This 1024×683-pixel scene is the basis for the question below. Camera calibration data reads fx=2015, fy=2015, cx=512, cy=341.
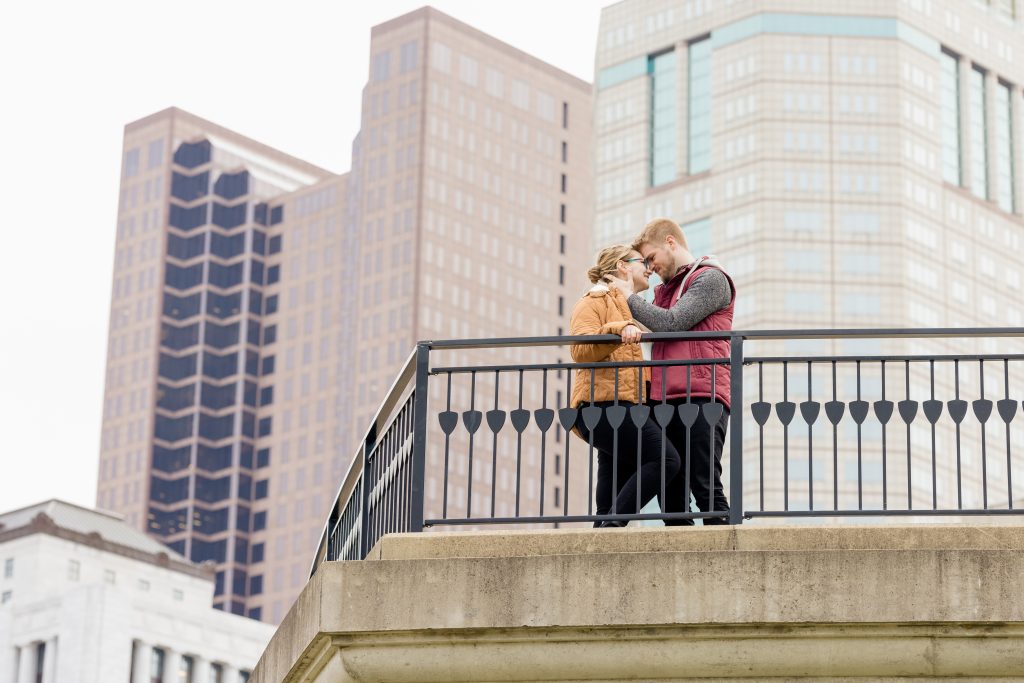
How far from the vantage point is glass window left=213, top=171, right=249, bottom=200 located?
575 ft

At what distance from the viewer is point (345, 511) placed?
39.4 feet

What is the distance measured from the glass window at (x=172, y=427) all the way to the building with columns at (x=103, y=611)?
165 ft

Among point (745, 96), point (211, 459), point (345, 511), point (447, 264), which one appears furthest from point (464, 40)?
point (345, 511)

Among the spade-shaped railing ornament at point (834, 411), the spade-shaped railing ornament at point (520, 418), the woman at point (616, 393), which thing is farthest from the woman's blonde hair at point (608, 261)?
the spade-shaped railing ornament at point (834, 411)

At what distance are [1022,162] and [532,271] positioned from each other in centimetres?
3819

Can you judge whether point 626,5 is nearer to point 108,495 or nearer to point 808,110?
point 808,110

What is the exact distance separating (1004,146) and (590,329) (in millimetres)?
135132

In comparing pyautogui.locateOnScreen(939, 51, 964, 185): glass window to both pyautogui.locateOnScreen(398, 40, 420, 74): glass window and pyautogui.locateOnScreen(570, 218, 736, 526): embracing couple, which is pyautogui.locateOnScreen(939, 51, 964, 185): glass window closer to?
pyautogui.locateOnScreen(398, 40, 420, 74): glass window

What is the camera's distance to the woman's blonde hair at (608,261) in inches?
419

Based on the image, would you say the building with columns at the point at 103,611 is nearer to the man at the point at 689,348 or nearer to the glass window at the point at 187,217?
the glass window at the point at 187,217

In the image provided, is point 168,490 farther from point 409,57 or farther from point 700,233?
point 700,233

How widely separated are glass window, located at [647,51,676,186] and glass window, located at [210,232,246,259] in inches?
1861

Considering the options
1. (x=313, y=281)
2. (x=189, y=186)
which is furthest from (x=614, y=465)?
(x=189, y=186)

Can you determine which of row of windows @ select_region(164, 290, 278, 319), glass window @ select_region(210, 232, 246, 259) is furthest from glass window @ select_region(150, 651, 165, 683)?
glass window @ select_region(210, 232, 246, 259)
